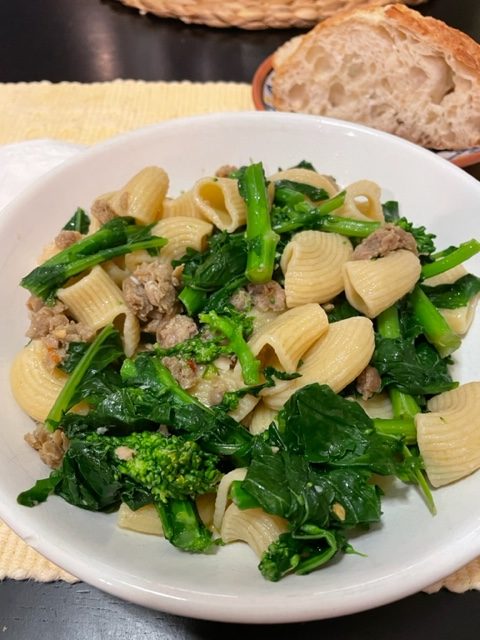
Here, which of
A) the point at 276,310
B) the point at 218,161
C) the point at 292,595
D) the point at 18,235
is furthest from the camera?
the point at 218,161

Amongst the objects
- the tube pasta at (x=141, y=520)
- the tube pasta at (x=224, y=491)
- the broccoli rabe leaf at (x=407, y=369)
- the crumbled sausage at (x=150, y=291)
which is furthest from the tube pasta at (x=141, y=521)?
the broccoli rabe leaf at (x=407, y=369)

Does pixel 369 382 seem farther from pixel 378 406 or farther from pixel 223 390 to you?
pixel 223 390

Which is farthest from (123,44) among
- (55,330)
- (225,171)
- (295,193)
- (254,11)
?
(55,330)

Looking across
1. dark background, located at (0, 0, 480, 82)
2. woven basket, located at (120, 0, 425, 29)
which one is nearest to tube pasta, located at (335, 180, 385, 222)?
dark background, located at (0, 0, 480, 82)

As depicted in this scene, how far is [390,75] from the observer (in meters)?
2.49

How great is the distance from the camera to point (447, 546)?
1.11 meters

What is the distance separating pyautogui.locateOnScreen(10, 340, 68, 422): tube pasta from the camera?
1442 mm

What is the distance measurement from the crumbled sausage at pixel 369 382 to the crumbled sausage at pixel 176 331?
427mm

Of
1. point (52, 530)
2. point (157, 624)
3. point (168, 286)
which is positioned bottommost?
point (157, 624)

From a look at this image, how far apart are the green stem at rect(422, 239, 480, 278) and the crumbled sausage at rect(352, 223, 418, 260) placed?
69 mm

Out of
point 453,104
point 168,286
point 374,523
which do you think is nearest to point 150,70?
point 453,104

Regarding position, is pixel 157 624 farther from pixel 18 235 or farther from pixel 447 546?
pixel 18 235

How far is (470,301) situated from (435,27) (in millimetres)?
1285

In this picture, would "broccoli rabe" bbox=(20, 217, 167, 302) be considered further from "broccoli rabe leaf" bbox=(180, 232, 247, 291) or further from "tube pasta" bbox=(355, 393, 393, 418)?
"tube pasta" bbox=(355, 393, 393, 418)
